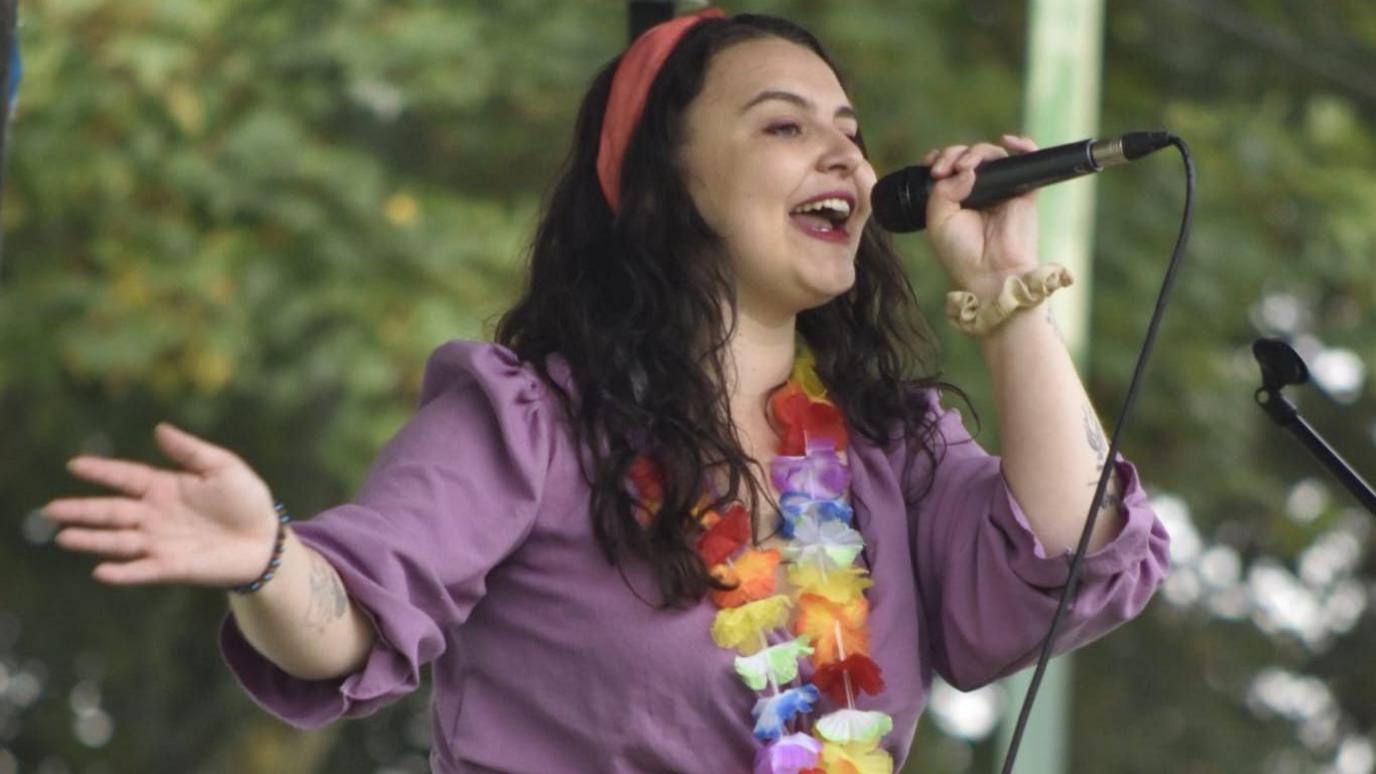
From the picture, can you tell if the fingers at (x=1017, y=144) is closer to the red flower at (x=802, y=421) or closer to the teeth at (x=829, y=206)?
the teeth at (x=829, y=206)

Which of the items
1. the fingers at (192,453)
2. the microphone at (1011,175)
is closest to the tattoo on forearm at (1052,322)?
the microphone at (1011,175)

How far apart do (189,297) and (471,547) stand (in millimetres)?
4291

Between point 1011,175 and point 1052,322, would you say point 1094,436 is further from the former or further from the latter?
point 1011,175

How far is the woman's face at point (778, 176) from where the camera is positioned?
268cm

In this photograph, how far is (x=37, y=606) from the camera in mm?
8711

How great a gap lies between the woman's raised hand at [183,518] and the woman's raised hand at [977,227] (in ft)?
2.78

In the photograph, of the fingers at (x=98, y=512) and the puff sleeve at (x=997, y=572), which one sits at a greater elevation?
the fingers at (x=98, y=512)

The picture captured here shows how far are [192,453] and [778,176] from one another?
2.87 ft

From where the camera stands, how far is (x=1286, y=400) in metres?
2.56

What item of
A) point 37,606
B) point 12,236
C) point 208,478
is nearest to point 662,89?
point 208,478

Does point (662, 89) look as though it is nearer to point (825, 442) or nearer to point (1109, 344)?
point (825, 442)

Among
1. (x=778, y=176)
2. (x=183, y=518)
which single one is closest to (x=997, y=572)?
(x=778, y=176)

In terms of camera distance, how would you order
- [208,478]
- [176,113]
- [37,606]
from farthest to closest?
1. [37,606]
2. [176,113]
3. [208,478]

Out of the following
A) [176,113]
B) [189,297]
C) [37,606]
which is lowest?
[37,606]
